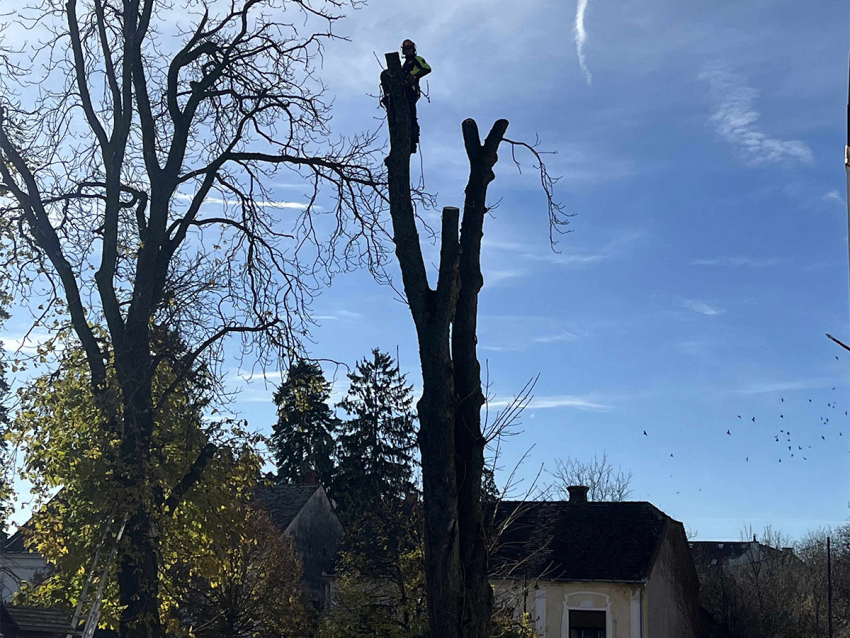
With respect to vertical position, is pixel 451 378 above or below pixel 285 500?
below

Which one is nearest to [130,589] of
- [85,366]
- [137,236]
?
[85,366]

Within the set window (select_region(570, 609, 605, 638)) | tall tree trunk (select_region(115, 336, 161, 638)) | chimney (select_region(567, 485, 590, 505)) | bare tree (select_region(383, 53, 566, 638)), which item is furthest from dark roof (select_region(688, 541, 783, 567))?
bare tree (select_region(383, 53, 566, 638))

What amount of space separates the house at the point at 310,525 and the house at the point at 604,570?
961cm

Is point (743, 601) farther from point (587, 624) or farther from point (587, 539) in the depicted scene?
point (587, 624)

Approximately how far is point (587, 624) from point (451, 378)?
24169 millimetres

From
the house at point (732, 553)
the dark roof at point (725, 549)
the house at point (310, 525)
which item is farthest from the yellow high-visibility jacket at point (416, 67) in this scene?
the dark roof at point (725, 549)

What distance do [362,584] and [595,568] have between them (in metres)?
10.5

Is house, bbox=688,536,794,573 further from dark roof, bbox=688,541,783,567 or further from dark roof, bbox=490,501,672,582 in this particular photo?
dark roof, bbox=490,501,672,582

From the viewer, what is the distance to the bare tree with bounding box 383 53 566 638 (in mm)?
8734

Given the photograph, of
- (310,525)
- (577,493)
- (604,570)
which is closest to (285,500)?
(310,525)

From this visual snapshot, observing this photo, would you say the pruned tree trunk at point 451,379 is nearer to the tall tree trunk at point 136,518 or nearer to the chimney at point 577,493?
the tall tree trunk at point 136,518

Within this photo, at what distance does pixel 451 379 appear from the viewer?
30.2 feet

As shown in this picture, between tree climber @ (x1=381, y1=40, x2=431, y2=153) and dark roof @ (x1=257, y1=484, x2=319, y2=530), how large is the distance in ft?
102

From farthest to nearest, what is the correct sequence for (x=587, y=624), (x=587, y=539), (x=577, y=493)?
(x=577, y=493) < (x=587, y=539) < (x=587, y=624)
